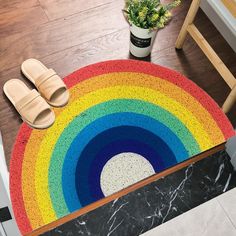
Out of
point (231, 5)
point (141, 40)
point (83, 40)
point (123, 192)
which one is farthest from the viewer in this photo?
point (83, 40)

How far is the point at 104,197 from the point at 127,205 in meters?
0.11

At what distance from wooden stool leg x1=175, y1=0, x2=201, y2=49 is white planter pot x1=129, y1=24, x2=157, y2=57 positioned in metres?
0.15

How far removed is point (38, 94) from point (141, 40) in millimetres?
517

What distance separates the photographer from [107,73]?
5.59ft

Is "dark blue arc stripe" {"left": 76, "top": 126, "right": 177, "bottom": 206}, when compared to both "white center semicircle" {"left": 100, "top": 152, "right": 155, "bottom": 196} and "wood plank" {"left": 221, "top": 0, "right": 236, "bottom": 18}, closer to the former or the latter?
"white center semicircle" {"left": 100, "top": 152, "right": 155, "bottom": 196}

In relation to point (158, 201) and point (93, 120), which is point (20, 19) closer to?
point (93, 120)

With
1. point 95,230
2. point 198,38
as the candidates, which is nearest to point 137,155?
point 95,230

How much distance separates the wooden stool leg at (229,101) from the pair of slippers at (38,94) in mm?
699

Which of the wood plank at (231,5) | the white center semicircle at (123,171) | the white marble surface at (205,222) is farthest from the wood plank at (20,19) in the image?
the white marble surface at (205,222)

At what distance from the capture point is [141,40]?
5.36ft

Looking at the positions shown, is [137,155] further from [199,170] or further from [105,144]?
[199,170]

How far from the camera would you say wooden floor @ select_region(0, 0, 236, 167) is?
1725 mm

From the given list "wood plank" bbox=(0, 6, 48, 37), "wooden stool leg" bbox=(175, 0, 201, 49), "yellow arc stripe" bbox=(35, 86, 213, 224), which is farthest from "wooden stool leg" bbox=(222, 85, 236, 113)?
"wood plank" bbox=(0, 6, 48, 37)

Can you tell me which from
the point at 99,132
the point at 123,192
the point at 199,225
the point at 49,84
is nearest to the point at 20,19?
the point at 49,84
